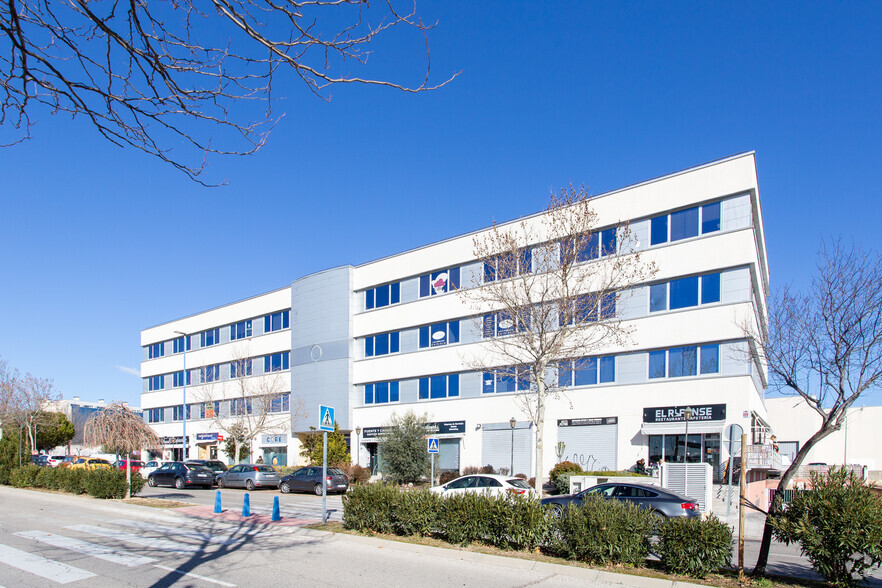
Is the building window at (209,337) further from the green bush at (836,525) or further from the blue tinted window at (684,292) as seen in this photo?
the green bush at (836,525)

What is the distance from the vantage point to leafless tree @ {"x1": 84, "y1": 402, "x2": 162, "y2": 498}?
24.7 metres

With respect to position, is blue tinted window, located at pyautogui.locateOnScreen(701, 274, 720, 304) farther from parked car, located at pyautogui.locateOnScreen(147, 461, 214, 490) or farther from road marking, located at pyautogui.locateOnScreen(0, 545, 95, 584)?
parked car, located at pyautogui.locateOnScreen(147, 461, 214, 490)

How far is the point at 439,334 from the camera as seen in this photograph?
39.1 m

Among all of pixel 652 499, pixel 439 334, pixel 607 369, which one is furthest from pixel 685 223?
pixel 652 499

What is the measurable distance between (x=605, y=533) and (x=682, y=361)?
20.3 metres

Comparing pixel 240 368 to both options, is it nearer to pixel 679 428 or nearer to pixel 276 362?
pixel 276 362

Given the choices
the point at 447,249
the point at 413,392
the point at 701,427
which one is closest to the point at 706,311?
the point at 701,427

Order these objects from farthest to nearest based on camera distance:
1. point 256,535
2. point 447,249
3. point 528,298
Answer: point 447,249
point 528,298
point 256,535

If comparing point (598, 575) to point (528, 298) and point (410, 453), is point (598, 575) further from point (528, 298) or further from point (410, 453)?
point (410, 453)

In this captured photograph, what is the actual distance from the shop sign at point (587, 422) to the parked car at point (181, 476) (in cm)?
1938

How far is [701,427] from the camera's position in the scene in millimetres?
28312

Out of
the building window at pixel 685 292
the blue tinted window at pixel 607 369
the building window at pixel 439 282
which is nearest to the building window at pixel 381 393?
the building window at pixel 439 282

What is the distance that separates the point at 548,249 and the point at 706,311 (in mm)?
12199

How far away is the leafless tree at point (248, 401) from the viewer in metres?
46.0
